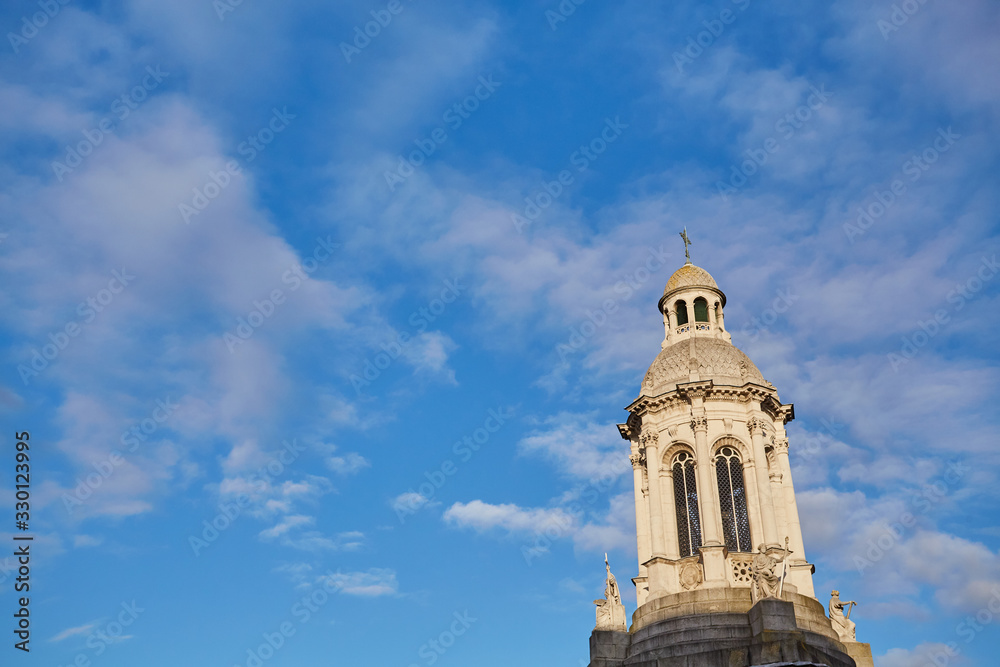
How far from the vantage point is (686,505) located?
42219 mm

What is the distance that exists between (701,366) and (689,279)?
5.94 metres

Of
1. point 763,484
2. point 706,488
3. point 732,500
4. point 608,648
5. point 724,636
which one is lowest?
point 724,636

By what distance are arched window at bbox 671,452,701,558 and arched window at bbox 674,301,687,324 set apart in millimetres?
8037

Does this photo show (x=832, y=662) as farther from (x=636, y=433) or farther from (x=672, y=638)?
(x=636, y=433)

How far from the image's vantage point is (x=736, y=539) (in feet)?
133

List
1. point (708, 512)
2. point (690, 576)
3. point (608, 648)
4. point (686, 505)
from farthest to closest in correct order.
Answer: point (686, 505), point (708, 512), point (690, 576), point (608, 648)

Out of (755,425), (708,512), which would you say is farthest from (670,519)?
(755,425)

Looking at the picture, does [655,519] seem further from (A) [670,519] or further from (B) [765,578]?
(B) [765,578]

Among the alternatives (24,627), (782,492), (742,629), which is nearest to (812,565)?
(782,492)

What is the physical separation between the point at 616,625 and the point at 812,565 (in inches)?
362

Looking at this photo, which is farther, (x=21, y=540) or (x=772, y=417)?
(x=772, y=417)

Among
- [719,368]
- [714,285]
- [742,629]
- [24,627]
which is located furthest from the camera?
[714,285]

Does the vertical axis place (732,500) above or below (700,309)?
below

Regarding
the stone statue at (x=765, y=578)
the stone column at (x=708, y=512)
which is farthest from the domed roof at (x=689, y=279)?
the stone statue at (x=765, y=578)
